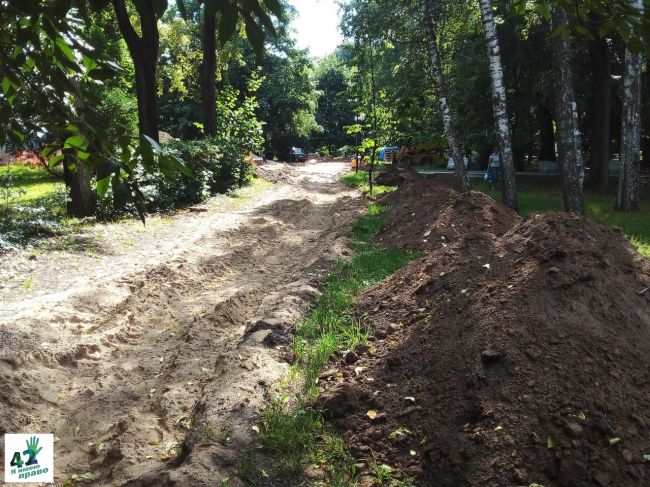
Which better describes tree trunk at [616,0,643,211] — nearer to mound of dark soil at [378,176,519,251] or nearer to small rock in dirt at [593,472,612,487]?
mound of dark soil at [378,176,519,251]

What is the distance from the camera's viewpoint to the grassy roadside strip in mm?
3402

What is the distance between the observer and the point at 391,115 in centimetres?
2125

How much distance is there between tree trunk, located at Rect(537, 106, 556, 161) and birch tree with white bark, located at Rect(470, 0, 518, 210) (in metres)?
12.3

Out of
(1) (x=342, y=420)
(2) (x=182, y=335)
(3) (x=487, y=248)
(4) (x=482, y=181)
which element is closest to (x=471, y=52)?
(4) (x=482, y=181)

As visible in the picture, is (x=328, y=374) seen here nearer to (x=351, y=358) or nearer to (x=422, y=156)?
(x=351, y=358)

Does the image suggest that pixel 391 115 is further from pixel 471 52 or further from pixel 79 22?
pixel 79 22

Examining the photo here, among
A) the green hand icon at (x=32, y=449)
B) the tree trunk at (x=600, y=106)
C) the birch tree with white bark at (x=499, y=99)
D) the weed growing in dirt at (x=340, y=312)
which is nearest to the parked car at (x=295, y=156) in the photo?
the tree trunk at (x=600, y=106)

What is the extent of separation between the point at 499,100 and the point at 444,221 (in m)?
3.92

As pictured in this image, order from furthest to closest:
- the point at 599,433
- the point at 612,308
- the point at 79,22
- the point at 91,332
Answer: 1. the point at 91,332
2. the point at 612,308
3. the point at 599,433
4. the point at 79,22

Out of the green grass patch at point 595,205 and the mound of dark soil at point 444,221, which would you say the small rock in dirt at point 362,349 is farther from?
the green grass patch at point 595,205

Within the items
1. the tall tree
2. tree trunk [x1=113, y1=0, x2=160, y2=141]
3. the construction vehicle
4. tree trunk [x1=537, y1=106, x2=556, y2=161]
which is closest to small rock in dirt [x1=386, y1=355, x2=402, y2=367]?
the tall tree

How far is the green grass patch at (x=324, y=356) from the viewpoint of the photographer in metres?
3.44

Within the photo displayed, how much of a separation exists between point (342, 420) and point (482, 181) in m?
21.9

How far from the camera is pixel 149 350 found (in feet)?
18.4
